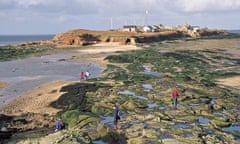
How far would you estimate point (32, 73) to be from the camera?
58.6m

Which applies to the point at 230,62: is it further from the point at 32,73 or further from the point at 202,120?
the point at 202,120

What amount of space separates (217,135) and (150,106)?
954 cm

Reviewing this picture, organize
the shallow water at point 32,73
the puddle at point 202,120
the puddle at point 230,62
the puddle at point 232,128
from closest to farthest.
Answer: the puddle at point 232,128 < the puddle at point 202,120 < the shallow water at point 32,73 < the puddle at point 230,62

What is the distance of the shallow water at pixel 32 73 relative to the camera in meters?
44.5

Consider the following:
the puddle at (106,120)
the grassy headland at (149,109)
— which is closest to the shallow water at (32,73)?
the grassy headland at (149,109)

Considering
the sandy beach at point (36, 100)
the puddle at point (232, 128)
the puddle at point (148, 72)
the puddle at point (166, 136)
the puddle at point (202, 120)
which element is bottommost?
the puddle at point (232, 128)

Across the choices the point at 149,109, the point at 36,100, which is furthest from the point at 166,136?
the point at 36,100

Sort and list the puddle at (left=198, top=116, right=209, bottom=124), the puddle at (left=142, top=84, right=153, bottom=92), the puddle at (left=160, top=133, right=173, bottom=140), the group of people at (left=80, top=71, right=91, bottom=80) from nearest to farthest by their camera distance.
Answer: the puddle at (left=160, top=133, right=173, bottom=140), the puddle at (left=198, top=116, right=209, bottom=124), the puddle at (left=142, top=84, right=153, bottom=92), the group of people at (left=80, top=71, right=91, bottom=80)

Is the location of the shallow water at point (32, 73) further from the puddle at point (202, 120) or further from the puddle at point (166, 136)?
the puddle at point (202, 120)

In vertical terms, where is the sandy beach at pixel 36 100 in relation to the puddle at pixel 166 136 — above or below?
below

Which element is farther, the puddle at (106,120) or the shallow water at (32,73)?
the shallow water at (32,73)

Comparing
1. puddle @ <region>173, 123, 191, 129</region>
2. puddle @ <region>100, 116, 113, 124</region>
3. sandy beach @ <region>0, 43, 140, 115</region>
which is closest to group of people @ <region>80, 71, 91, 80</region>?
sandy beach @ <region>0, 43, 140, 115</region>

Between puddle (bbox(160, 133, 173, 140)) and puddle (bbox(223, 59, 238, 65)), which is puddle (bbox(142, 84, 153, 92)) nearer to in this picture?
puddle (bbox(160, 133, 173, 140))

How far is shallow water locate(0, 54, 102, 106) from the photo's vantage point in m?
44.5
